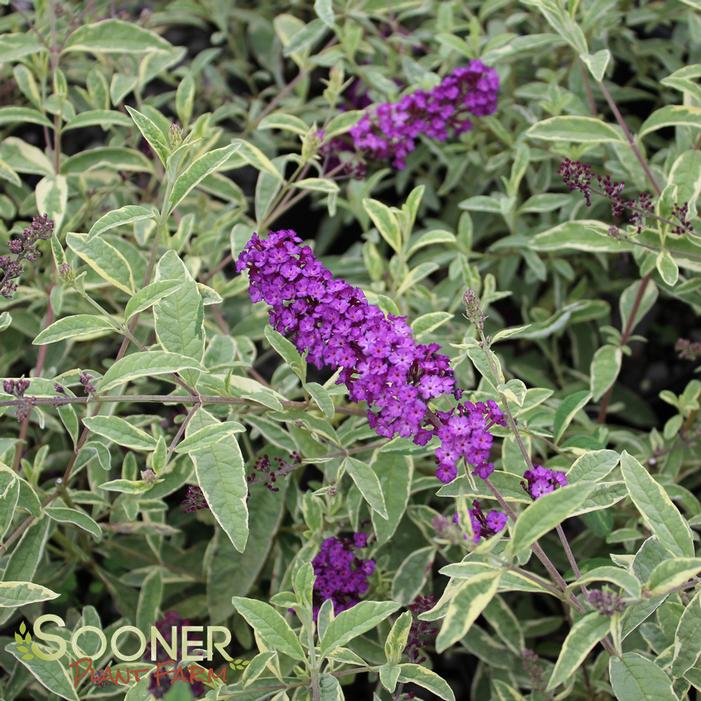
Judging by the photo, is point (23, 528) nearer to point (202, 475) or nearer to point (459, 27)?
point (202, 475)

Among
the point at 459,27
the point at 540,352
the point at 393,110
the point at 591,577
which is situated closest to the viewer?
the point at 591,577

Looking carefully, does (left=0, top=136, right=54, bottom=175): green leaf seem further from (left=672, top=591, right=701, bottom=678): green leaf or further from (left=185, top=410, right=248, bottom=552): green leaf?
(left=672, top=591, right=701, bottom=678): green leaf

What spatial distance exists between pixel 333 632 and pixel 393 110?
1624 mm

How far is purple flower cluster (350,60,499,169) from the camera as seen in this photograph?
2.61 metres

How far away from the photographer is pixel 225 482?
1688 millimetres

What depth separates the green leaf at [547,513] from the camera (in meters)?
1.38

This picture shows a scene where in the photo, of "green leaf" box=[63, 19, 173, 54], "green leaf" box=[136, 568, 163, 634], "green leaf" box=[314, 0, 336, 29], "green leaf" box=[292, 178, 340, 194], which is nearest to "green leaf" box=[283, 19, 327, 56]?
"green leaf" box=[314, 0, 336, 29]

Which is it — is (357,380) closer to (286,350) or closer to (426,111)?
(286,350)

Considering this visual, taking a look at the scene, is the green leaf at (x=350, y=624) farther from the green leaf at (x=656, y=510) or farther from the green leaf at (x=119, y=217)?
the green leaf at (x=119, y=217)

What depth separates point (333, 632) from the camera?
5.38 feet

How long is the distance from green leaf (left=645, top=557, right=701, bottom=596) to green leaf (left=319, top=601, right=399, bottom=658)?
474 mm

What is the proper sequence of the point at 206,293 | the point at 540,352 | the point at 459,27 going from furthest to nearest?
the point at 540,352 < the point at 459,27 < the point at 206,293

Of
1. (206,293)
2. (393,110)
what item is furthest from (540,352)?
(206,293)

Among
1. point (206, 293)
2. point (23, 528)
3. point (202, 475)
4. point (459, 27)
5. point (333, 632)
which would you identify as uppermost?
point (459, 27)
